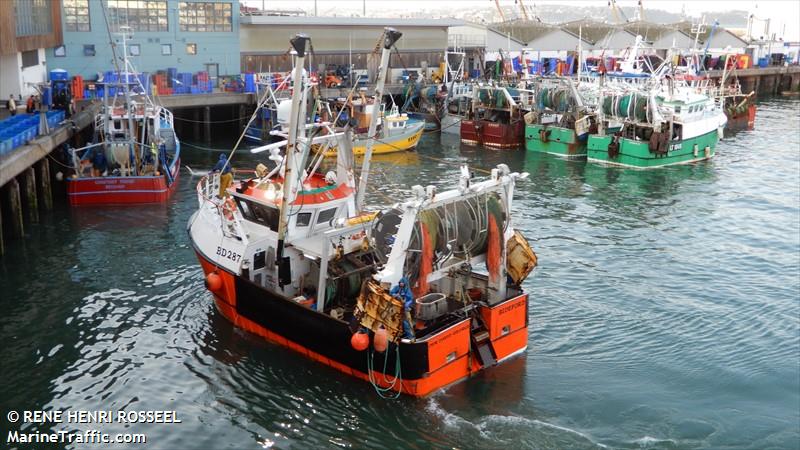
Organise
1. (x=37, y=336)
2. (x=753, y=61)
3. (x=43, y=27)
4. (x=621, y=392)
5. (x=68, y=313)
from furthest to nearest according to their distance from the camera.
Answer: (x=753, y=61), (x=43, y=27), (x=68, y=313), (x=37, y=336), (x=621, y=392)

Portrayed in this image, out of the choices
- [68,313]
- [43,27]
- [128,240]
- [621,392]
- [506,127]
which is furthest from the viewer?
[506,127]

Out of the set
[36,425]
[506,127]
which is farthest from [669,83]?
[36,425]

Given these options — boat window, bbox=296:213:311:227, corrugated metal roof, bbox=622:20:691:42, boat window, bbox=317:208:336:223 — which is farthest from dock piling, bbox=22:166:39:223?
corrugated metal roof, bbox=622:20:691:42

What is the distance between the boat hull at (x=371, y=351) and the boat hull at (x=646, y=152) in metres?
25.3

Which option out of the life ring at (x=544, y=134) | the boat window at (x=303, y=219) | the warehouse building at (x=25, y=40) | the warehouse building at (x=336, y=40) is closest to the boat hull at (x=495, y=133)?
the life ring at (x=544, y=134)

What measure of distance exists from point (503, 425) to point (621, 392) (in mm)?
2759

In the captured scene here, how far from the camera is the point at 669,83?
41.9m

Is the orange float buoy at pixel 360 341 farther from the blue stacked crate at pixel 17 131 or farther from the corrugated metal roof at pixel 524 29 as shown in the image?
the corrugated metal roof at pixel 524 29

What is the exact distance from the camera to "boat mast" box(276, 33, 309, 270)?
47.6 feet

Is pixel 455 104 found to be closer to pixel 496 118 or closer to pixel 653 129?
pixel 496 118

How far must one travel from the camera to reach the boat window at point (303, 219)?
16453 millimetres

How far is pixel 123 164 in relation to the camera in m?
28.6

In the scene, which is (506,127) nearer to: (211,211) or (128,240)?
(128,240)

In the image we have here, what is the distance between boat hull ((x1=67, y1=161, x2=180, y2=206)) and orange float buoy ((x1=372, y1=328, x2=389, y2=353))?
1740 cm
